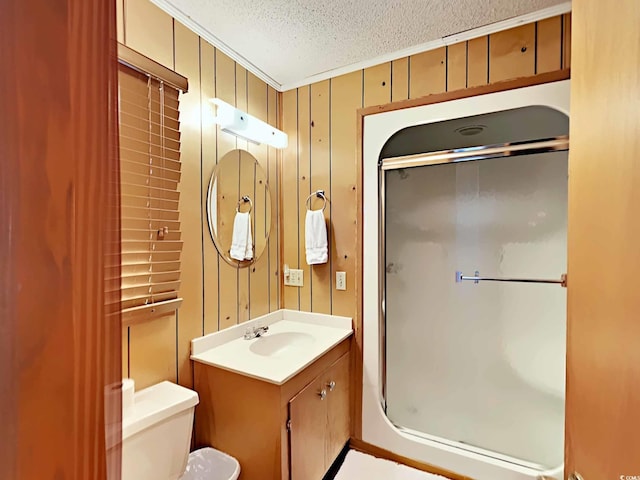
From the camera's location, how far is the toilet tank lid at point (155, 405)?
3.56 feet

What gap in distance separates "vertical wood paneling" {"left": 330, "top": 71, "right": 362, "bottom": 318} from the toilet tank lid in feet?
3.39

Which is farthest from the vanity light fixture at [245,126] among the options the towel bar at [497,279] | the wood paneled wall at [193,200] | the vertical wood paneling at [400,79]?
the towel bar at [497,279]

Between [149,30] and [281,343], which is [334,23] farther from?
[281,343]

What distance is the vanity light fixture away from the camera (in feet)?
5.52

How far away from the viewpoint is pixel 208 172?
1682 mm

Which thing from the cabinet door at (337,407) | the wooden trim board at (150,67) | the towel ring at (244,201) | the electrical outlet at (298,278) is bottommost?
the cabinet door at (337,407)

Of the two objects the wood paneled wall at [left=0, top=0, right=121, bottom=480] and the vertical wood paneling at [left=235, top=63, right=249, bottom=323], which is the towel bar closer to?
the vertical wood paneling at [left=235, top=63, right=249, bottom=323]

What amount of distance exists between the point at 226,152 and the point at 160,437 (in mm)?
1381

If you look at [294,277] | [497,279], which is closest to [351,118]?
[294,277]

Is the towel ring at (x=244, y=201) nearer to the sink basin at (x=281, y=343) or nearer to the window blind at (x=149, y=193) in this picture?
the window blind at (x=149, y=193)

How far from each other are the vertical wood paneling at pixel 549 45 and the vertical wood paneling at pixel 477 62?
0.75 feet

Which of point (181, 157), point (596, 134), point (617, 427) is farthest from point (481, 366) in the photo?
point (181, 157)

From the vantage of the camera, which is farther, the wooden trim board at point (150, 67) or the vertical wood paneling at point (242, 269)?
the vertical wood paneling at point (242, 269)

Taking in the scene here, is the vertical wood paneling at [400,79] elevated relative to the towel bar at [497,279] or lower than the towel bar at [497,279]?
elevated
